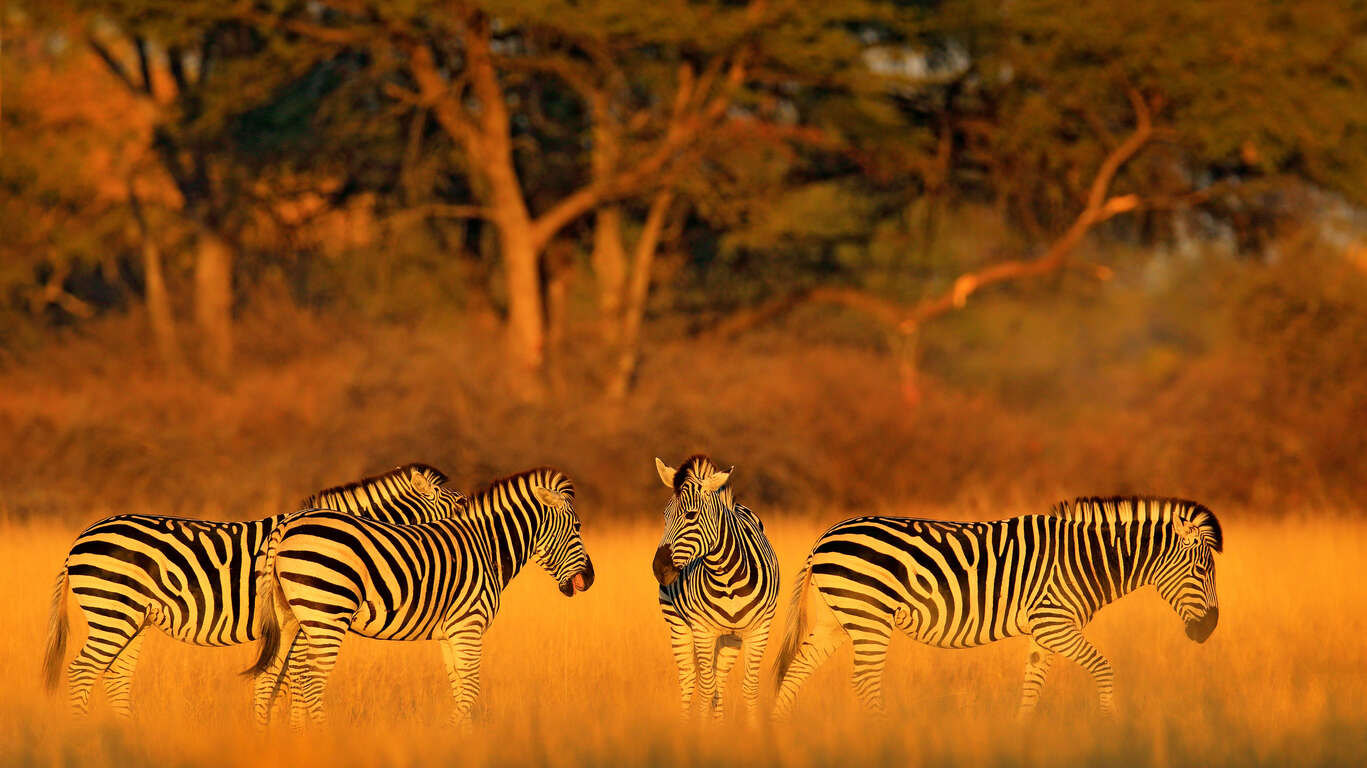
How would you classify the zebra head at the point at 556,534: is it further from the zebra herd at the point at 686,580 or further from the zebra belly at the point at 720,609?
the zebra belly at the point at 720,609

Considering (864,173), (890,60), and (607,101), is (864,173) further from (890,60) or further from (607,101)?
(607,101)

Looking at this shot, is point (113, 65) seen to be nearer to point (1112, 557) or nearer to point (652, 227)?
point (652, 227)

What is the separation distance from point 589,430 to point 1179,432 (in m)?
7.63

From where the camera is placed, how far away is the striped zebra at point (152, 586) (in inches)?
325

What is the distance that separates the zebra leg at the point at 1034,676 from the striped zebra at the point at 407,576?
206 cm

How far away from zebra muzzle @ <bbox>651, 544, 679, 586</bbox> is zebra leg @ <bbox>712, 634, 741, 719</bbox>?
747 mm

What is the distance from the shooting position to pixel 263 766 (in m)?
6.90

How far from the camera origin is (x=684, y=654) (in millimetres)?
8289

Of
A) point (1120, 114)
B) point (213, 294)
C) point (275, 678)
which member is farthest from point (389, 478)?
point (213, 294)

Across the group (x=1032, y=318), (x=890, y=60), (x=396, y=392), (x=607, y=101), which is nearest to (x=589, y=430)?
(x=396, y=392)

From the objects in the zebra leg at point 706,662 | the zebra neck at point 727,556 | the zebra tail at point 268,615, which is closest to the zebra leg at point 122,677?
the zebra tail at point 268,615

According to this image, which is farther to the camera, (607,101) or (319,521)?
(607,101)

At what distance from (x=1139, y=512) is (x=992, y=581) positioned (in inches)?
35.5

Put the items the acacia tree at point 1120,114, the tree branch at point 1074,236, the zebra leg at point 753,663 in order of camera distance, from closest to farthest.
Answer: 1. the zebra leg at point 753,663
2. the acacia tree at point 1120,114
3. the tree branch at point 1074,236
